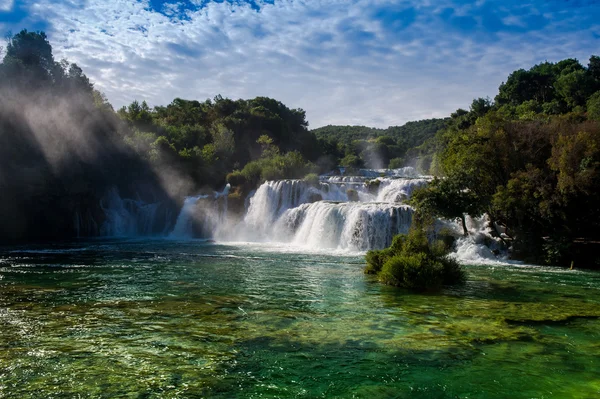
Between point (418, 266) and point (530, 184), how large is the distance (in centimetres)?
1129

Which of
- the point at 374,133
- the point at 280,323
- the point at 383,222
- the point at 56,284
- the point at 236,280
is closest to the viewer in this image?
the point at 280,323

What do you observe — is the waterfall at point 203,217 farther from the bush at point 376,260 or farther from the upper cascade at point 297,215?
the bush at point 376,260

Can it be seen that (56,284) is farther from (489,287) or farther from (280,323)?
(489,287)

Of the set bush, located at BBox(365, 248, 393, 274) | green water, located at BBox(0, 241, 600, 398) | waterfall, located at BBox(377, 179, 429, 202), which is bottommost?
green water, located at BBox(0, 241, 600, 398)

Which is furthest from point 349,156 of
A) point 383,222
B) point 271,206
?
point 383,222

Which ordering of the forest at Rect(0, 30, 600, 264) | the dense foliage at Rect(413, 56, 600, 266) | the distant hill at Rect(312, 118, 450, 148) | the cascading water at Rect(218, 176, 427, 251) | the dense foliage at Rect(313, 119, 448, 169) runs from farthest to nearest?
the distant hill at Rect(312, 118, 450, 148)
the dense foliage at Rect(313, 119, 448, 169)
the cascading water at Rect(218, 176, 427, 251)
the forest at Rect(0, 30, 600, 264)
the dense foliage at Rect(413, 56, 600, 266)

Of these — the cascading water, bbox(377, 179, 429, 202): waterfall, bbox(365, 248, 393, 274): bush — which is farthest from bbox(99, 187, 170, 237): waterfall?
Answer: bbox(365, 248, 393, 274): bush

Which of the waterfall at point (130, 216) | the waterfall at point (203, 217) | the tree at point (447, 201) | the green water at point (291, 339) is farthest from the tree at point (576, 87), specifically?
→ the waterfall at point (130, 216)

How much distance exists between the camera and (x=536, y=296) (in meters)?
12.8

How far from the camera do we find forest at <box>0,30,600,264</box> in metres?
20.9

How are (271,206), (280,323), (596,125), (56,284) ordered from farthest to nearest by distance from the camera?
(271,206) < (596,125) < (56,284) < (280,323)

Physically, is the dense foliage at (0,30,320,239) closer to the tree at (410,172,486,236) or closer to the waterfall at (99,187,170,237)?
the waterfall at (99,187,170,237)

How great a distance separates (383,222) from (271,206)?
1340 centimetres

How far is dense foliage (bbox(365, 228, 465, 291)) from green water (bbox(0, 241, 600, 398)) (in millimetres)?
730
